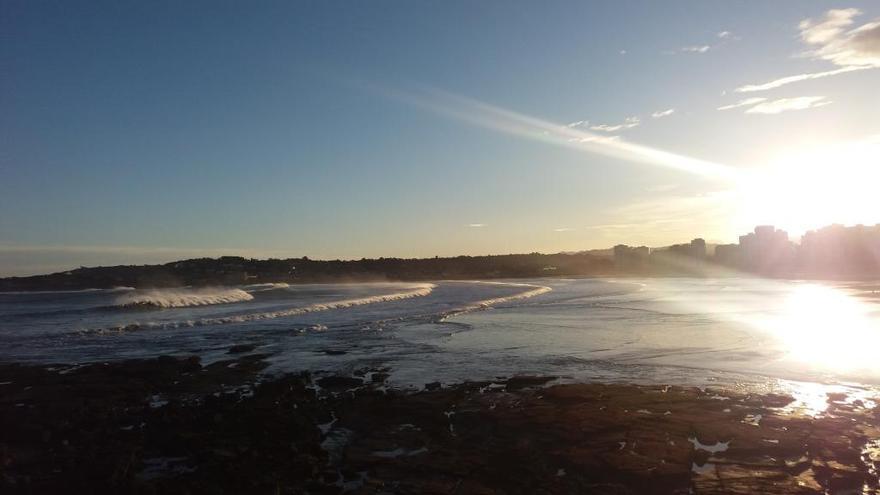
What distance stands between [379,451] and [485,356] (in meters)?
7.52

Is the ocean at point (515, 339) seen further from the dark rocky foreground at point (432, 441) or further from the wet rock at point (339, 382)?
the dark rocky foreground at point (432, 441)

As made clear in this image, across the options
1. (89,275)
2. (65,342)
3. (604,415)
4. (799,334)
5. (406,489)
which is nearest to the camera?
(406,489)

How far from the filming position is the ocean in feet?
40.7

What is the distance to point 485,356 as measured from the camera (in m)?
14.7

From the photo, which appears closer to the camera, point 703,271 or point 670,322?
point 670,322

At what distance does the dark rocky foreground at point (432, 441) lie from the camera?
6348 millimetres

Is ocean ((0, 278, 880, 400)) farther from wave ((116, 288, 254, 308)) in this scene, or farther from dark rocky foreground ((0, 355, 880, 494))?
wave ((116, 288, 254, 308))

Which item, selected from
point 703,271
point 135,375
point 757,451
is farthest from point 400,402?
point 703,271

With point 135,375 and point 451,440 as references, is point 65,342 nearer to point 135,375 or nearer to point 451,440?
point 135,375

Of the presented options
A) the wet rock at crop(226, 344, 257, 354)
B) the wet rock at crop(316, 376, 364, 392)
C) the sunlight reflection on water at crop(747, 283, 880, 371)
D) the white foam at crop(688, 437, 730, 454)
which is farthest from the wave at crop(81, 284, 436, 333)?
the white foam at crop(688, 437, 730, 454)

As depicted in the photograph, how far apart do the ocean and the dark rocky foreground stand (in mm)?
1998

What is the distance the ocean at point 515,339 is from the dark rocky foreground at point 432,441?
2.00 metres

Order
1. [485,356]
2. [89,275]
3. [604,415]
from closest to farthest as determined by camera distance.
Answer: [604,415] → [485,356] → [89,275]

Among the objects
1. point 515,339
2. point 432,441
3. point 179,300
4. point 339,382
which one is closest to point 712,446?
point 432,441
